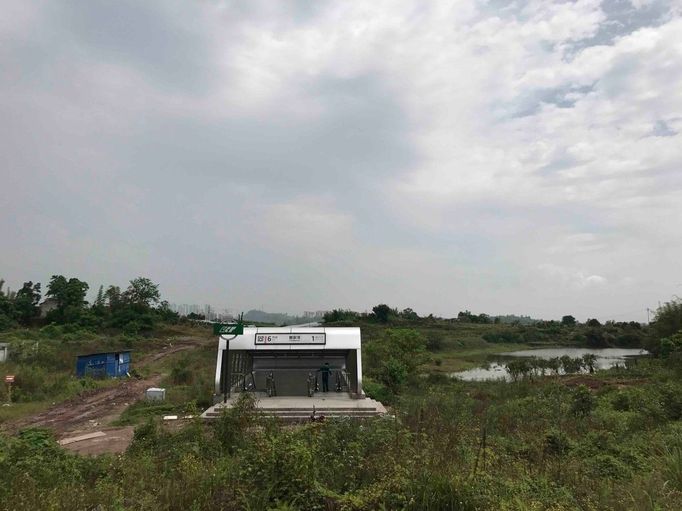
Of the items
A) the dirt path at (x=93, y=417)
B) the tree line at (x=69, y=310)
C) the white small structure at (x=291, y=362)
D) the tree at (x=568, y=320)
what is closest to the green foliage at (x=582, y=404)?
the white small structure at (x=291, y=362)

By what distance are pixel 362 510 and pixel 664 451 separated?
5.39 metres

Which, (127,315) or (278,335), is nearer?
(278,335)

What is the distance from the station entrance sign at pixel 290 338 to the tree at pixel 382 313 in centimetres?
6380

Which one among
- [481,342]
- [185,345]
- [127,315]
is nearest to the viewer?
[185,345]

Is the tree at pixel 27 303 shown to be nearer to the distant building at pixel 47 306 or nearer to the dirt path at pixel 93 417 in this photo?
the distant building at pixel 47 306

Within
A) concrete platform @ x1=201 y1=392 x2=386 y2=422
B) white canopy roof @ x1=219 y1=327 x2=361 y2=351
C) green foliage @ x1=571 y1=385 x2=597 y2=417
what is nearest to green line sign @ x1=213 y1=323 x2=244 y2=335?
concrete platform @ x1=201 y1=392 x2=386 y2=422

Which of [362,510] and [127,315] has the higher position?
[127,315]

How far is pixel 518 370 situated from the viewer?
95.6ft

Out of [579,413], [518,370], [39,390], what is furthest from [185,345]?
[579,413]

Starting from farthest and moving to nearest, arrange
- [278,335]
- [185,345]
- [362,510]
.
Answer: [185,345], [278,335], [362,510]

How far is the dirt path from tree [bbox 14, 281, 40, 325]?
3616 centimetres

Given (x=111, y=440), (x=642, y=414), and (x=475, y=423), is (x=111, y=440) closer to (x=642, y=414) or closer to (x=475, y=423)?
(x=475, y=423)

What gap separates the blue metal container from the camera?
78.7ft

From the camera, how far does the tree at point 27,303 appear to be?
50.6m
